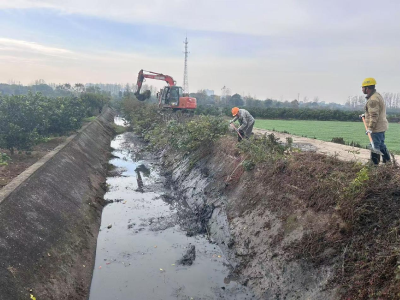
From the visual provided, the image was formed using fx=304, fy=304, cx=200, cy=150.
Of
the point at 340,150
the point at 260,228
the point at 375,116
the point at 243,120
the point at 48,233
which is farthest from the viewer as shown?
the point at 340,150

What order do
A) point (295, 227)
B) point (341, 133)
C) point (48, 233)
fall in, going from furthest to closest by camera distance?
point (341, 133) < point (48, 233) < point (295, 227)

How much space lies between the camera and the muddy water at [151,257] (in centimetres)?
650

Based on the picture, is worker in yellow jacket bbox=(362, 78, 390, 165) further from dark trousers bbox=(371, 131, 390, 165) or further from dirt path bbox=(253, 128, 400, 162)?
dirt path bbox=(253, 128, 400, 162)

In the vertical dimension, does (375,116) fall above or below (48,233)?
above

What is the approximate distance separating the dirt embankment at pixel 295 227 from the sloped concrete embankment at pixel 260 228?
0.02 meters

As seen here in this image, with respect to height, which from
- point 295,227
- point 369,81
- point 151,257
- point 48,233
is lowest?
point 151,257

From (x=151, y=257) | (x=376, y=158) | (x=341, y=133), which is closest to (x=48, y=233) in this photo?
(x=151, y=257)

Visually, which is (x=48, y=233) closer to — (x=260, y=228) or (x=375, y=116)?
(x=260, y=228)

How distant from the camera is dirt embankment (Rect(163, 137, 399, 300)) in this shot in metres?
5.09

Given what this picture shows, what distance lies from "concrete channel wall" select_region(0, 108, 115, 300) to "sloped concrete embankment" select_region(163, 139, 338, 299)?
138 inches

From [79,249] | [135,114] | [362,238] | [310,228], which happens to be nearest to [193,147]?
[79,249]

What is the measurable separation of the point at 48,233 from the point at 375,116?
7.74m

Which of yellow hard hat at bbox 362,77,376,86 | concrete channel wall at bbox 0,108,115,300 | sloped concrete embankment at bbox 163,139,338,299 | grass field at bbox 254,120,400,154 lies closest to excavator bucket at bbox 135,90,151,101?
grass field at bbox 254,120,400,154

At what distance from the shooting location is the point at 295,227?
648cm
